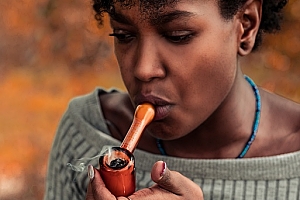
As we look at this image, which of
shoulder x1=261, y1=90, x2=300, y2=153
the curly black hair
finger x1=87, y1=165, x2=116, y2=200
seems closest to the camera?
finger x1=87, y1=165, x2=116, y2=200

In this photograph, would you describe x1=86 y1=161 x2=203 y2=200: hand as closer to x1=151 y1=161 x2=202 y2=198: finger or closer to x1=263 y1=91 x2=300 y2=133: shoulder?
x1=151 y1=161 x2=202 y2=198: finger

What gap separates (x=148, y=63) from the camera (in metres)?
1.22

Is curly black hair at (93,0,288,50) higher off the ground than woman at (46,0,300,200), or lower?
higher

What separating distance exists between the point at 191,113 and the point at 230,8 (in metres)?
0.23

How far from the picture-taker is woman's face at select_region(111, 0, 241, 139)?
1.23 meters

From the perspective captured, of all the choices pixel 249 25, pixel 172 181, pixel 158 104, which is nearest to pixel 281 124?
pixel 249 25

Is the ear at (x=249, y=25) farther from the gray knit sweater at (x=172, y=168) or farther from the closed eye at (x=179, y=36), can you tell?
the gray knit sweater at (x=172, y=168)

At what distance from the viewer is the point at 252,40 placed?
1.37 m

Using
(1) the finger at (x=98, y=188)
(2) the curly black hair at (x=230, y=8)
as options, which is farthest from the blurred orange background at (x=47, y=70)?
(1) the finger at (x=98, y=188)

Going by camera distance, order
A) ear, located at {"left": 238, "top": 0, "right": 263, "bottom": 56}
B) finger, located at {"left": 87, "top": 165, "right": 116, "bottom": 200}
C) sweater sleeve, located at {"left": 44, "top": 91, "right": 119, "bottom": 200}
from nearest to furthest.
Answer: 1. finger, located at {"left": 87, "top": 165, "right": 116, "bottom": 200}
2. ear, located at {"left": 238, "top": 0, "right": 263, "bottom": 56}
3. sweater sleeve, located at {"left": 44, "top": 91, "right": 119, "bottom": 200}

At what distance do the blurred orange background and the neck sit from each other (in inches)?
46.8

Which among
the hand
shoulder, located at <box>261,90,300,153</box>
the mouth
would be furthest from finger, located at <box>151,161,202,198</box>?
shoulder, located at <box>261,90,300,153</box>

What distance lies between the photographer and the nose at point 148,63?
1.22 m

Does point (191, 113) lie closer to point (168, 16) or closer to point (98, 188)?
point (168, 16)
